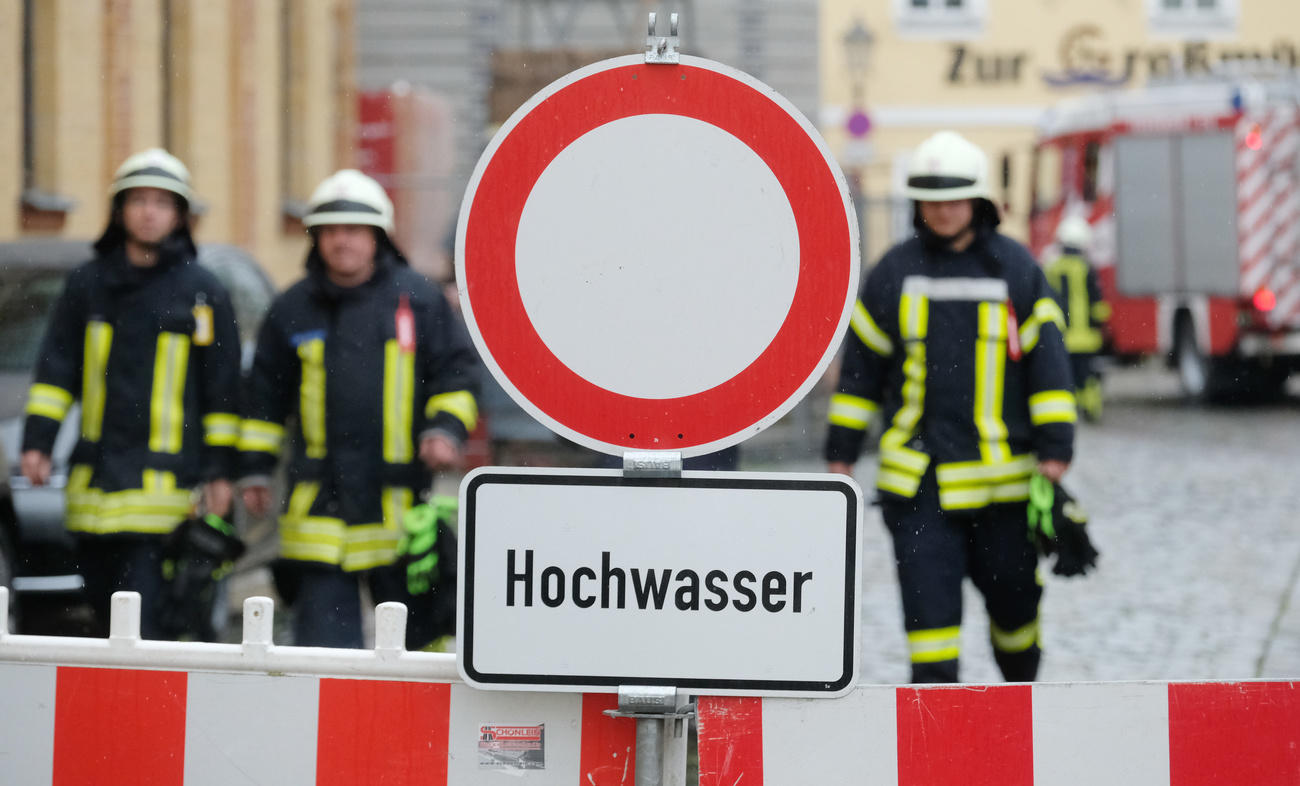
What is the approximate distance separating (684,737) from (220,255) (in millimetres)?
6206

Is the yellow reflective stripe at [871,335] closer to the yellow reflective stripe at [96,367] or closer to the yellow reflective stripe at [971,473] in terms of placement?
the yellow reflective stripe at [971,473]

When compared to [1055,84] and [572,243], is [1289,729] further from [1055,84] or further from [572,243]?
[1055,84]

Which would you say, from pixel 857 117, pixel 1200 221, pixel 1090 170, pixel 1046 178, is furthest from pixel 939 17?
pixel 1200 221

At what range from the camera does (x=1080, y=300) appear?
17.4 meters

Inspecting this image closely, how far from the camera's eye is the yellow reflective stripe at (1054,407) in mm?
5117

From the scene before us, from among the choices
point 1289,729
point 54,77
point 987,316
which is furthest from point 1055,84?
point 1289,729

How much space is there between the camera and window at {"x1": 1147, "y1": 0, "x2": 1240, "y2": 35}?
3281 cm

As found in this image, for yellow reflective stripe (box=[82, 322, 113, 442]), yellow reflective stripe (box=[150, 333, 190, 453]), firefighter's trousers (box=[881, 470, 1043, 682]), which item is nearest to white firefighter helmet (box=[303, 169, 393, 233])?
yellow reflective stripe (box=[150, 333, 190, 453])

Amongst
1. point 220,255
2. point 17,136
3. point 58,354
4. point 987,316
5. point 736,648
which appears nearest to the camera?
point 736,648

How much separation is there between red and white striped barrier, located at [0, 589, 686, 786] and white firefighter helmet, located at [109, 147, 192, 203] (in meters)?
2.55

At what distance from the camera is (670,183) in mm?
2938

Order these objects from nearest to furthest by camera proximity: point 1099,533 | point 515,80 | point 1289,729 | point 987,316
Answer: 1. point 1289,729
2. point 987,316
3. point 1099,533
4. point 515,80

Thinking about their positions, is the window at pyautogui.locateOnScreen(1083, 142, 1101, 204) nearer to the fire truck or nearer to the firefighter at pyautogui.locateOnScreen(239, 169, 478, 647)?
the fire truck

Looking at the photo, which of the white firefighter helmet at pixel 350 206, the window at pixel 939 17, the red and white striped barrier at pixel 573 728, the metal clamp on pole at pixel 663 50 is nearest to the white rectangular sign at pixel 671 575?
the red and white striped barrier at pixel 573 728
